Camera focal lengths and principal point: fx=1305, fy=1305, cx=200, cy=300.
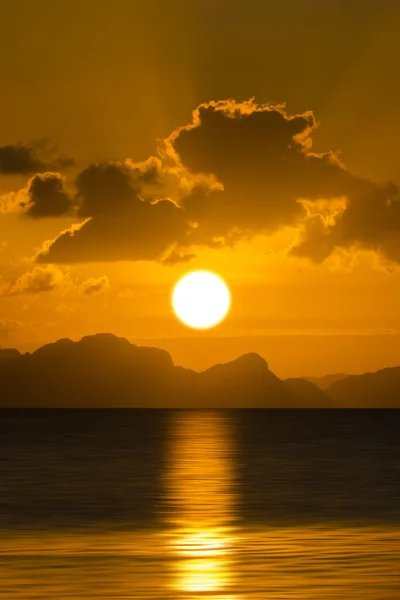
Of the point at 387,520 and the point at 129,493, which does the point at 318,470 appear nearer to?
the point at 129,493

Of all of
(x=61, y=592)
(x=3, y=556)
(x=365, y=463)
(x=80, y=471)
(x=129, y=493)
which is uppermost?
(x=365, y=463)

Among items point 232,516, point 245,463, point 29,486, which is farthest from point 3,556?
point 245,463

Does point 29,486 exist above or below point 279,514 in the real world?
above

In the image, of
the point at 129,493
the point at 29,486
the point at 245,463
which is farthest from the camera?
the point at 245,463

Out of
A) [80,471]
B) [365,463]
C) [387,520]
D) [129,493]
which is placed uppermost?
[365,463]

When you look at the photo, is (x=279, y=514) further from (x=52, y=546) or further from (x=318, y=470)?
(x=318, y=470)

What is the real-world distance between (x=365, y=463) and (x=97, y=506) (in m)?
48.8

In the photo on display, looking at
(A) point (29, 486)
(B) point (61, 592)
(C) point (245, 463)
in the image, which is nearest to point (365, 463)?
Answer: (C) point (245, 463)

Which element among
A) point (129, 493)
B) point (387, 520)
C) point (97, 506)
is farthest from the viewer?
point (129, 493)

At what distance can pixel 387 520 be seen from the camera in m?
49.3

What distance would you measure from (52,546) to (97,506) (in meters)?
17.1

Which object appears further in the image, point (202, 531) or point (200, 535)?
point (202, 531)

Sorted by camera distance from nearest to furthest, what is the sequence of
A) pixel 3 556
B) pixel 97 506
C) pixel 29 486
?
pixel 3 556, pixel 97 506, pixel 29 486

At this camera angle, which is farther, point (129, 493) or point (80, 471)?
point (80, 471)
